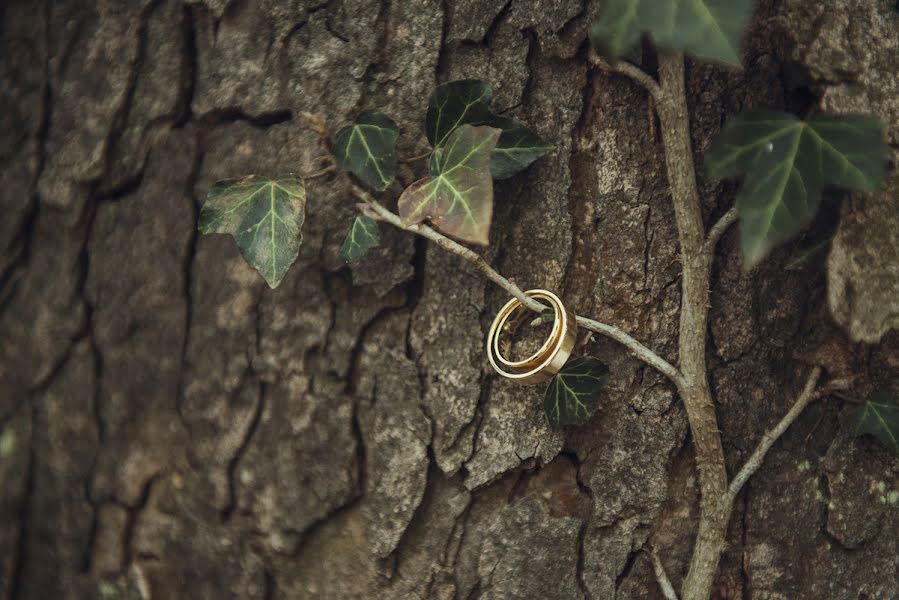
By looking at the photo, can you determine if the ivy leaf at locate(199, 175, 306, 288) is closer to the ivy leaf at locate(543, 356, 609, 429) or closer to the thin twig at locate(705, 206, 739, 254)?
the ivy leaf at locate(543, 356, 609, 429)

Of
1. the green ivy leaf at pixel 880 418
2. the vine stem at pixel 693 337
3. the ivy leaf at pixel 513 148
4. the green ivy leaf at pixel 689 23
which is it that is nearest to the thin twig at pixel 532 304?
the vine stem at pixel 693 337

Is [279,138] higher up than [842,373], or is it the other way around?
[279,138]

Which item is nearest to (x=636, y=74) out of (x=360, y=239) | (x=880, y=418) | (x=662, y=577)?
(x=360, y=239)

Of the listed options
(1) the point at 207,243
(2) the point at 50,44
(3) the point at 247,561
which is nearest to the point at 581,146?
(1) the point at 207,243

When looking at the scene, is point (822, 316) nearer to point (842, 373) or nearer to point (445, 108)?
point (842, 373)

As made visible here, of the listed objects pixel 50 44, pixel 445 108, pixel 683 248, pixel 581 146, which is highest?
pixel 50 44

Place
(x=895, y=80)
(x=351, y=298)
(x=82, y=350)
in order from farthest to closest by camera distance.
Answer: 1. (x=82, y=350)
2. (x=351, y=298)
3. (x=895, y=80)

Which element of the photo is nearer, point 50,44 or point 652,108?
point 652,108

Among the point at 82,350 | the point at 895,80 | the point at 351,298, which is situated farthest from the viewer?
the point at 82,350
